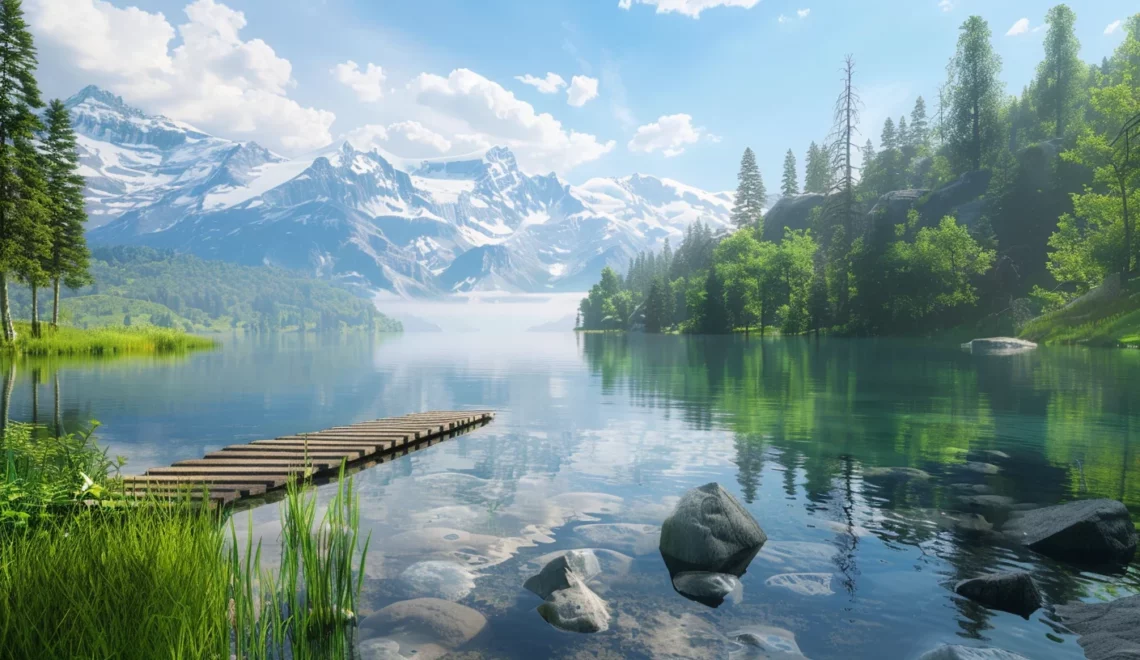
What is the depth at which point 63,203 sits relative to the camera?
202ft

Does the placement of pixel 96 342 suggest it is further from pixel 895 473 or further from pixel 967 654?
pixel 967 654

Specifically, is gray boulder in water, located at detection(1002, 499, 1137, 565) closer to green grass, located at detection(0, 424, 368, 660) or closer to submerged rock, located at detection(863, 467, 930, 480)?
submerged rock, located at detection(863, 467, 930, 480)

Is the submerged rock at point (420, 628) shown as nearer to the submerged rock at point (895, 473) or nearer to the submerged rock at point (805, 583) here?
the submerged rock at point (805, 583)

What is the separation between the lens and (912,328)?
307 ft

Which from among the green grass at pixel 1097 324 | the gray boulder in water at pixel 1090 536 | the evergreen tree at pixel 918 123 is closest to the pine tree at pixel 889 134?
the evergreen tree at pixel 918 123

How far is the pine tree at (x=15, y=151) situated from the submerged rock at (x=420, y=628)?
58.7 meters

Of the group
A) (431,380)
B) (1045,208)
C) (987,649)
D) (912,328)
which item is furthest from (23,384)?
(1045,208)

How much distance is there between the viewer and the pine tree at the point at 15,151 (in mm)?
50656

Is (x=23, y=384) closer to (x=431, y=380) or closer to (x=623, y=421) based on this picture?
(x=431, y=380)

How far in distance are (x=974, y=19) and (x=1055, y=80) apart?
1792 centimetres

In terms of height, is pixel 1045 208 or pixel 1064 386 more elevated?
pixel 1045 208

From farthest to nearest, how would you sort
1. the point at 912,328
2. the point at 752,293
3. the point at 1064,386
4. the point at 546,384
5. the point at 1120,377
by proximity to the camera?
1. the point at 752,293
2. the point at 912,328
3. the point at 546,384
4. the point at 1120,377
5. the point at 1064,386

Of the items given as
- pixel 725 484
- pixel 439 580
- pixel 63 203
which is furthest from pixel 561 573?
pixel 63 203

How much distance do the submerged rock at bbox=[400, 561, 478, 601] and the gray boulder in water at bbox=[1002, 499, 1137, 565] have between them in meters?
9.32
